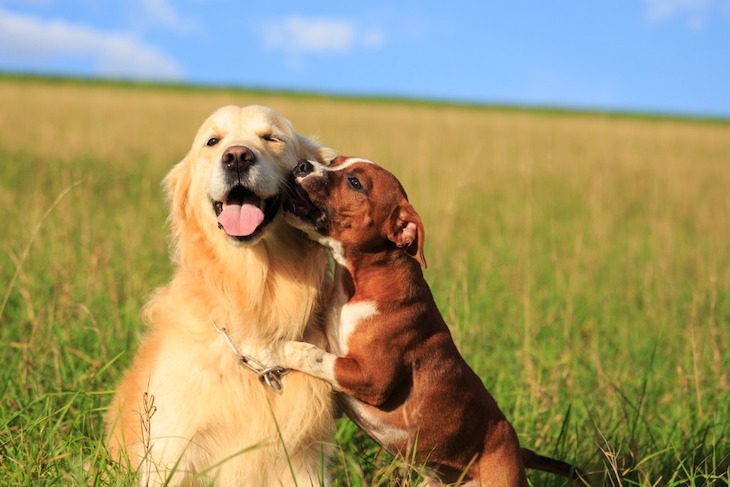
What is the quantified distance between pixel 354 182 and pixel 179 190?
73 centimetres

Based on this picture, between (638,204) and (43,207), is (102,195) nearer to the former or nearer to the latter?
(43,207)

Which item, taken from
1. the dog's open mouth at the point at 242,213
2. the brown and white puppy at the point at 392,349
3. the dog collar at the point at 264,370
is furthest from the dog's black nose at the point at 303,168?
the dog collar at the point at 264,370

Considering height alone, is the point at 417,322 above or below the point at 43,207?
above

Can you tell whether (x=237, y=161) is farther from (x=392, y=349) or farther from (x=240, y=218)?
(x=392, y=349)

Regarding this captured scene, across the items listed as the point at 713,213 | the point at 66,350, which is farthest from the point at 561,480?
the point at 713,213

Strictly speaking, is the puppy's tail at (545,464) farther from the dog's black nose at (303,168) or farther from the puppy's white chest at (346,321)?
the dog's black nose at (303,168)

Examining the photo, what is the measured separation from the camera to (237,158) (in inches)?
103

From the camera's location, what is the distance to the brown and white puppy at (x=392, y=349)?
256 centimetres

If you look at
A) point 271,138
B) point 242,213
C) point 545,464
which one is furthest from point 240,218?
point 545,464

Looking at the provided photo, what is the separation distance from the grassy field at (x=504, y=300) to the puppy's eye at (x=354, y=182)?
101 cm

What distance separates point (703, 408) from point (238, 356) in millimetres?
2724

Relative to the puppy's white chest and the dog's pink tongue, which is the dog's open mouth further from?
the puppy's white chest

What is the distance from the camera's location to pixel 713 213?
1050 cm

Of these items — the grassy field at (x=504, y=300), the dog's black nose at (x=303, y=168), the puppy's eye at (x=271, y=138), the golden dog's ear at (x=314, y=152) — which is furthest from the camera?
the grassy field at (x=504, y=300)
